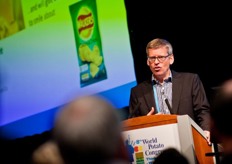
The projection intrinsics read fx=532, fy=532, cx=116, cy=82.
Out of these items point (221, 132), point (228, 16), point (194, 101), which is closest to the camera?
point (221, 132)

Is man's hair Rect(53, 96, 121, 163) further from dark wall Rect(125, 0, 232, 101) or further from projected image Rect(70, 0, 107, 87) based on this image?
projected image Rect(70, 0, 107, 87)

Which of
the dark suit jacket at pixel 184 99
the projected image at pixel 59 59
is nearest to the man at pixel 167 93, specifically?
the dark suit jacket at pixel 184 99

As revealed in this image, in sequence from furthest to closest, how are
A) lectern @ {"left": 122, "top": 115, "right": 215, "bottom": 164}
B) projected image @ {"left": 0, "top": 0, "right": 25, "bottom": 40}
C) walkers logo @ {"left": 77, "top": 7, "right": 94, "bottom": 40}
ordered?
projected image @ {"left": 0, "top": 0, "right": 25, "bottom": 40}
walkers logo @ {"left": 77, "top": 7, "right": 94, "bottom": 40}
lectern @ {"left": 122, "top": 115, "right": 215, "bottom": 164}

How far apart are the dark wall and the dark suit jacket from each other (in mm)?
785

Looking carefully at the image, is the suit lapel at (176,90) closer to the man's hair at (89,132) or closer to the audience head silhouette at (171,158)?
the audience head silhouette at (171,158)

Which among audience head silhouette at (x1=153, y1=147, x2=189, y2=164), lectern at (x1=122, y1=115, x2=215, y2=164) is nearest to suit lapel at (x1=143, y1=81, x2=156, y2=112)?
lectern at (x1=122, y1=115, x2=215, y2=164)

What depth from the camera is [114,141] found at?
1449 millimetres

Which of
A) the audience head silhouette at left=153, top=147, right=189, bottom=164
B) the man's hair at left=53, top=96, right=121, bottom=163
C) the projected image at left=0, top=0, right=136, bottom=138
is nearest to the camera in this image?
the man's hair at left=53, top=96, right=121, bottom=163

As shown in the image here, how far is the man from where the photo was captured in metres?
4.11

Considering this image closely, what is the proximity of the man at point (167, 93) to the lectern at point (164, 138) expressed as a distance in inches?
17.7

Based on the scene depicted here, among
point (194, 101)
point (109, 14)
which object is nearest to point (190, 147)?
point (194, 101)

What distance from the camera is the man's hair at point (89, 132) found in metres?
1.43

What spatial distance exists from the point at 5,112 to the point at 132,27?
195 cm

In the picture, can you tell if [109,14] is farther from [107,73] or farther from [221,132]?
[221,132]
